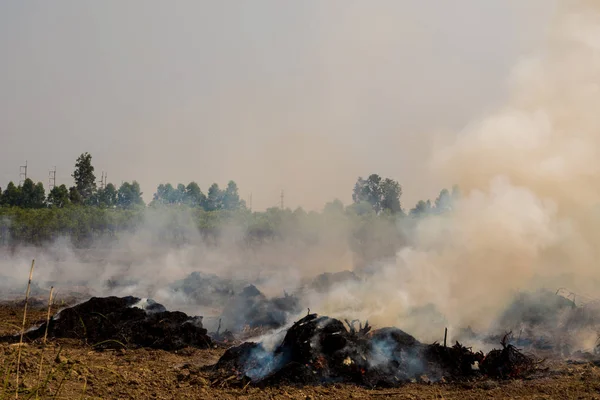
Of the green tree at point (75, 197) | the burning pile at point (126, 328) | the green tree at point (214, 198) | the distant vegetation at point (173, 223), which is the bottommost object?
the burning pile at point (126, 328)

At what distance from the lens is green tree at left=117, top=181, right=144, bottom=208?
244 ft

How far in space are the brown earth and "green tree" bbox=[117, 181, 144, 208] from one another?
63573 mm

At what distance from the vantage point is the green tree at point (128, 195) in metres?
74.2

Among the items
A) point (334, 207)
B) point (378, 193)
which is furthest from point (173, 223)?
point (378, 193)

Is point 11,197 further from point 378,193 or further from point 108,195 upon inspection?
point 378,193

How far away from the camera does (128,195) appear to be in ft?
246

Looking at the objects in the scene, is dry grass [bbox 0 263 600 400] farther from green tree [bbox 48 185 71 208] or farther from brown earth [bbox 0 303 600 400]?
green tree [bbox 48 185 71 208]

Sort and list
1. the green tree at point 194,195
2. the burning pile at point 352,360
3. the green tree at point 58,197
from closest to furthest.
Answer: the burning pile at point 352,360 < the green tree at point 58,197 < the green tree at point 194,195

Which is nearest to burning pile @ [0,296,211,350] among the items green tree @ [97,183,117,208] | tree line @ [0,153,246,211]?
tree line @ [0,153,246,211]

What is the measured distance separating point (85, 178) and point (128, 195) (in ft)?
24.6

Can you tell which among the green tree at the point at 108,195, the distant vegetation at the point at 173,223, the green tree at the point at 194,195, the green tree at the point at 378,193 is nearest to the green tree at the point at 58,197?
the distant vegetation at the point at 173,223

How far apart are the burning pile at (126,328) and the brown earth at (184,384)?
41.7 inches

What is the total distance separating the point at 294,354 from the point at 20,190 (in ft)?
200

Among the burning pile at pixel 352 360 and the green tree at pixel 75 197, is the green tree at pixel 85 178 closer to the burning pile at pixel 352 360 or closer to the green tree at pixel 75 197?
the green tree at pixel 75 197
